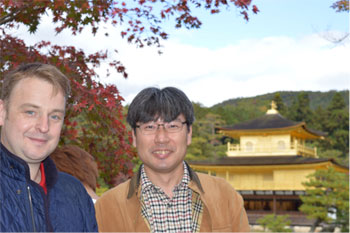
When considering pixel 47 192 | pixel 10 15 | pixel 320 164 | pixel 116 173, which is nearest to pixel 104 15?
pixel 10 15

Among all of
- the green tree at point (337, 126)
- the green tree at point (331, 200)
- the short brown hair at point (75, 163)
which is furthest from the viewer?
the green tree at point (337, 126)

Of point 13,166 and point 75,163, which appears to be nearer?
point 13,166

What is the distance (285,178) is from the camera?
32531 mm

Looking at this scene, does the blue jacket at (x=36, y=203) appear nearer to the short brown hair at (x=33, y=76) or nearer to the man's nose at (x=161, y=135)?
the short brown hair at (x=33, y=76)

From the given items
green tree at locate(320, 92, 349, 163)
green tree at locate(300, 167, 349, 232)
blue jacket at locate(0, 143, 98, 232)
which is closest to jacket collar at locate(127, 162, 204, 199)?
blue jacket at locate(0, 143, 98, 232)

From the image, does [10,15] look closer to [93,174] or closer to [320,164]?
[93,174]

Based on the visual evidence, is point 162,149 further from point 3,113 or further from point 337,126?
point 337,126

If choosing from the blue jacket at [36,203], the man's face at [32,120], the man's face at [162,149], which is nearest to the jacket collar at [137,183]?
the man's face at [162,149]

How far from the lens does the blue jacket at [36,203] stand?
6.75 ft

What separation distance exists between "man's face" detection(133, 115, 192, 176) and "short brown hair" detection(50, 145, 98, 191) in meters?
0.38

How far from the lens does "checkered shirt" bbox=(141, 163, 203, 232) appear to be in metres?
2.72

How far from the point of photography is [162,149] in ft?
8.76

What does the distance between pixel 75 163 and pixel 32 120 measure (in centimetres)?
75

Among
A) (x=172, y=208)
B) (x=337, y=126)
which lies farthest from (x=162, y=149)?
(x=337, y=126)
